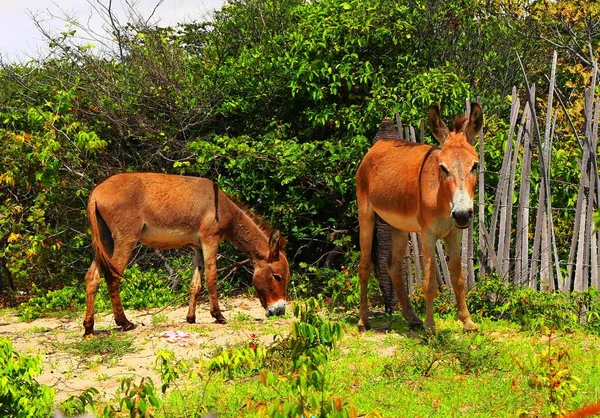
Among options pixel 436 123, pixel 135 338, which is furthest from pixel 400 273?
pixel 135 338

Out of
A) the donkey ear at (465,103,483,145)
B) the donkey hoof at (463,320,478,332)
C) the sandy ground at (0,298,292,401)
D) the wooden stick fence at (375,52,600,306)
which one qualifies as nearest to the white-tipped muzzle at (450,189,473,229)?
the donkey ear at (465,103,483,145)

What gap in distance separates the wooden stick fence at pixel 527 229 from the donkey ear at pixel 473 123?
3.46 ft

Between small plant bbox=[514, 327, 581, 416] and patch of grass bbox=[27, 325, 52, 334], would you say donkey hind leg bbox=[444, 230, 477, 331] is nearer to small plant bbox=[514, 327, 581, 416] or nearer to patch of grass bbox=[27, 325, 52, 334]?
small plant bbox=[514, 327, 581, 416]

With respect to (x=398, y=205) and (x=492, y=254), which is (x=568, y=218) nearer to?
(x=492, y=254)

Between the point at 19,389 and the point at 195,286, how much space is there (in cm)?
450

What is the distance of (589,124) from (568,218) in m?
2.02

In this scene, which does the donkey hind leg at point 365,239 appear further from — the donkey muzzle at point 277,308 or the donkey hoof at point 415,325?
the donkey muzzle at point 277,308

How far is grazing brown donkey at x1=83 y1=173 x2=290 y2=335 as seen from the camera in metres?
7.66

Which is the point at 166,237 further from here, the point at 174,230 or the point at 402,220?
the point at 402,220

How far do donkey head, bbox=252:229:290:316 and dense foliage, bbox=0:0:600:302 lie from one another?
1.06 metres

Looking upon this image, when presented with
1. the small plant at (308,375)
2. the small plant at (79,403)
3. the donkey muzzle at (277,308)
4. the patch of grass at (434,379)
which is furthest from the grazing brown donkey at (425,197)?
the small plant at (79,403)

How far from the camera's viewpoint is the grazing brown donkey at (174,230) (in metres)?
7.66

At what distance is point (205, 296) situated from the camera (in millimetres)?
9750

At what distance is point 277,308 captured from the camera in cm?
816
